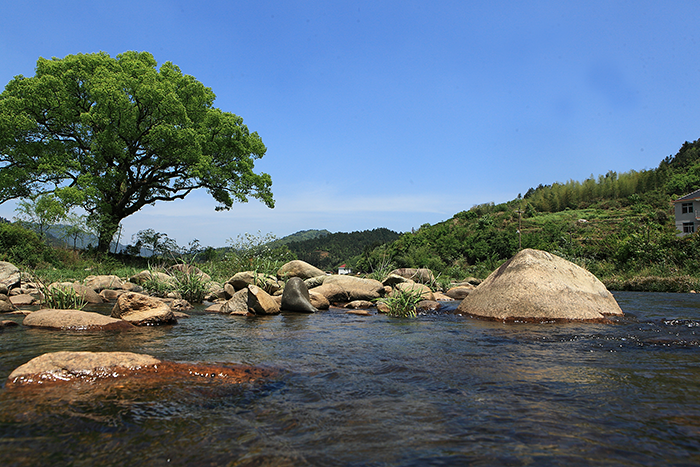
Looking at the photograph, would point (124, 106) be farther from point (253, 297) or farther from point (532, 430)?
point (532, 430)

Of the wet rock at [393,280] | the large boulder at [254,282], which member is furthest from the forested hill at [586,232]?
the large boulder at [254,282]

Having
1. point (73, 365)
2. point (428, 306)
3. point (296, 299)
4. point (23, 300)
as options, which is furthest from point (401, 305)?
point (23, 300)

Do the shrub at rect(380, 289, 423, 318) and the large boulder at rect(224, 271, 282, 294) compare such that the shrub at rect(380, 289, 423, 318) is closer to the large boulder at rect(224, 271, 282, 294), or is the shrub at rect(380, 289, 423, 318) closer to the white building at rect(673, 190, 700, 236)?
the large boulder at rect(224, 271, 282, 294)

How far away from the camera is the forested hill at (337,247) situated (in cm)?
6556

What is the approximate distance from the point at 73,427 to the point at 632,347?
593 centimetres

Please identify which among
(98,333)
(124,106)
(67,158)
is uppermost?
(124,106)

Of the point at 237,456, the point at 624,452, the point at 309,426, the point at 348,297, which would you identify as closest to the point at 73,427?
the point at 237,456

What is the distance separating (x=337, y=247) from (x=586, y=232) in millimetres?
44894

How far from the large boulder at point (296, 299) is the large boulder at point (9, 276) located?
8.49 metres

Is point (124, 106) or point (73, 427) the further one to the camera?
point (124, 106)

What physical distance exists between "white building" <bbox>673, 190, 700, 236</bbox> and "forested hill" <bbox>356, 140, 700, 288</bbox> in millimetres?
971

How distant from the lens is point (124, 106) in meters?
19.3

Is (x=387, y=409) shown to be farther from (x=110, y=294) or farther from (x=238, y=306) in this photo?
(x=110, y=294)

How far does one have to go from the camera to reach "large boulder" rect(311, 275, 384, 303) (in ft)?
37.8
